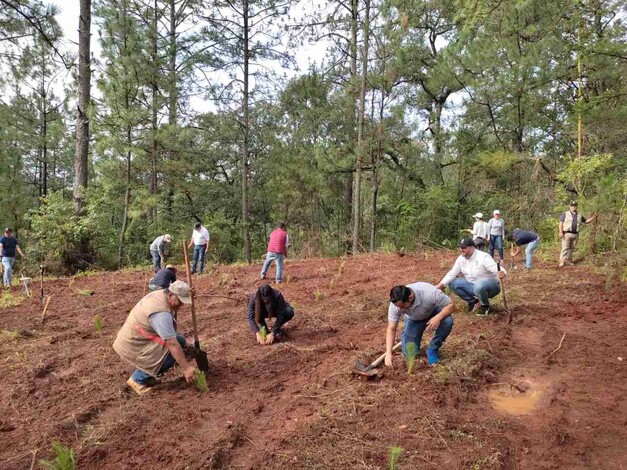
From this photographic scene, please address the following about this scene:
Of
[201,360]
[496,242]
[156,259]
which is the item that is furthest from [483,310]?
[156,259]

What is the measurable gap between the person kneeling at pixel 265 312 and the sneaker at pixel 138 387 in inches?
63.0

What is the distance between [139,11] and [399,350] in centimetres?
1587

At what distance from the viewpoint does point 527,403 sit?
12.5 ft

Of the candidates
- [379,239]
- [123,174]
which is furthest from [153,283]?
[379,239]

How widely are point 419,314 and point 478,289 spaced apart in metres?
1.99

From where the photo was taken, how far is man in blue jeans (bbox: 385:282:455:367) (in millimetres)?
4020

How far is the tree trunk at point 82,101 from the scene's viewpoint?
41.5 feet

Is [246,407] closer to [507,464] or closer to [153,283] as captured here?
[507,464]

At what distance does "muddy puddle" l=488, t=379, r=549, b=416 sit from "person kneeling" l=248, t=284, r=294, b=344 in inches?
105

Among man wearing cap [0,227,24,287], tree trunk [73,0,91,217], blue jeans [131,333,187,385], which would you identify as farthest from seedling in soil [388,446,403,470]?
tree trunk [73,0,91,217]

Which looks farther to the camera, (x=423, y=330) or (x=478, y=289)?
(x=478, y=289)

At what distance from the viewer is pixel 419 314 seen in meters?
4.34

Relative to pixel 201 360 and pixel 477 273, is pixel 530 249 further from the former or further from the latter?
pixel 201 360

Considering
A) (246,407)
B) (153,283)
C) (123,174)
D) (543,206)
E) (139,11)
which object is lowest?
(246,407)
